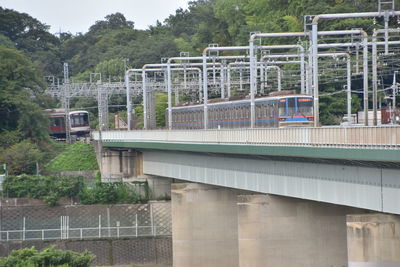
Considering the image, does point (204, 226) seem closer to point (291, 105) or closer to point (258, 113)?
point (258, 113)

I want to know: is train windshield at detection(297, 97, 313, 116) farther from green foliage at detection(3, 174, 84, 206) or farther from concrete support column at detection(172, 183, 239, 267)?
green foliage at detection(3, 174, 84, 206)

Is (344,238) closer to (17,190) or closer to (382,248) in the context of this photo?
(382,248)

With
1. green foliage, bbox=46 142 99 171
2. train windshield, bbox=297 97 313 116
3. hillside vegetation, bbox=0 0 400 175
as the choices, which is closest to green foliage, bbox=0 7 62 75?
hillside vegetation, bbox=0 0 400 175

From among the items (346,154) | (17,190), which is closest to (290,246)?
(346,154)

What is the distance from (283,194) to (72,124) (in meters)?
73.3

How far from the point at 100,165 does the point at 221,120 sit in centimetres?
1759

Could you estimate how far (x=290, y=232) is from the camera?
1875 inches

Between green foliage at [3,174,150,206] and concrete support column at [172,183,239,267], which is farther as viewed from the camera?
green foliage at [3,174,150,206]

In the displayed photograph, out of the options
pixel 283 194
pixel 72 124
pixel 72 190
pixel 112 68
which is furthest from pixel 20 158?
pixel 112 68

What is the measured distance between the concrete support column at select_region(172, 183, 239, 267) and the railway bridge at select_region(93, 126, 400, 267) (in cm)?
5

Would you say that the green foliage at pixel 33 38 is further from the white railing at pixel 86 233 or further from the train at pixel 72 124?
the white railing at pixel 86 233

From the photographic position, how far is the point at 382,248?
1432 inches

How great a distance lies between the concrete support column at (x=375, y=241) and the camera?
3609cm

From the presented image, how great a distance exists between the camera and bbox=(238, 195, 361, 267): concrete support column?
46906 mm
